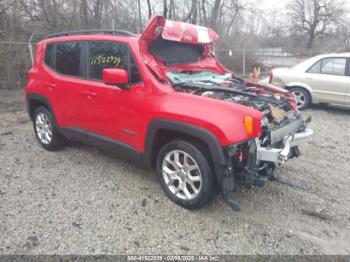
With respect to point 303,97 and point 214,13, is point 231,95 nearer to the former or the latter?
point 303,97

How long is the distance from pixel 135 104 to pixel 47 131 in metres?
2.31

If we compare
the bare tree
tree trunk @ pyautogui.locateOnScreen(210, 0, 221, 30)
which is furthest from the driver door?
the bare tree

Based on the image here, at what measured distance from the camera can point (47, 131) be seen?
16.4ft

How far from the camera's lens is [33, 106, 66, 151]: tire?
483 cm

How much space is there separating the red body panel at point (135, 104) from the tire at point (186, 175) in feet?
1.00

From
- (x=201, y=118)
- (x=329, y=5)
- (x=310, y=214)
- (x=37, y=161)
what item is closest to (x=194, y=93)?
(x=201, y=118)

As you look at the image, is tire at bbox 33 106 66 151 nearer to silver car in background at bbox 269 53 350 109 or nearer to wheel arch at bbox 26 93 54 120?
wheel arch at bbox 26 93 54 120

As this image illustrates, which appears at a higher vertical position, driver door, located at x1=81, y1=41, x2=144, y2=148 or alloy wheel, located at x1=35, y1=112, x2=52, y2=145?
driver door, located at x1=81, y1=41, x2=144, y2=148

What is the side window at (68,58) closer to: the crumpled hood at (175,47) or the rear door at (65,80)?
the rear door at (65,80)

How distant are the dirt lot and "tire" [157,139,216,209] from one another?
0.15 metres

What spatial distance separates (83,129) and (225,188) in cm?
229

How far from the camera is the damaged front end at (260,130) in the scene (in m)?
2.95

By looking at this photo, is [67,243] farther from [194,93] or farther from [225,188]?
[194,93]

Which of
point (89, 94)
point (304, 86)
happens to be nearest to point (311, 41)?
point (304, 86)
